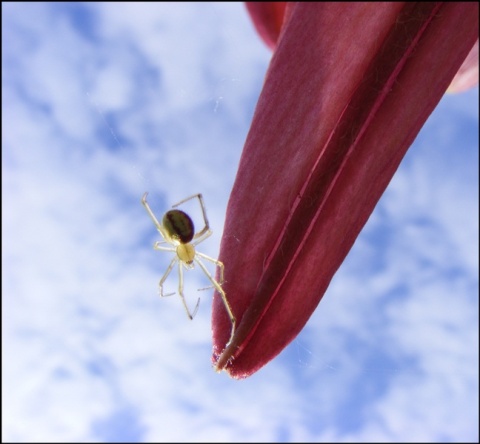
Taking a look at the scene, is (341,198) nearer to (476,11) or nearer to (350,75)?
(350,75)

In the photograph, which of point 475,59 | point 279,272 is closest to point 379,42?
point 279,272

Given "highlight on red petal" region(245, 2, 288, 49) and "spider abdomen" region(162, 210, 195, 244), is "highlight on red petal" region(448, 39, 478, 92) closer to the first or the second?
"highlight on red petal" region(245, 2, 288, 49)

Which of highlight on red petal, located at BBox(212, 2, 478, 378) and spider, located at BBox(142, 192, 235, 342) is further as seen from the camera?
spider, located at BBox(142, 192, 235, 342)

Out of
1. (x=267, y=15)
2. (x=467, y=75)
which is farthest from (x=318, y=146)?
(x=467, y=75)

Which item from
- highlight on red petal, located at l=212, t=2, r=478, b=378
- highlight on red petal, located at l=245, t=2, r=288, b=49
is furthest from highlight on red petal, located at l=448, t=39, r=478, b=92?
highlight on red petal, located at l=212, t=2, r=478, b=378

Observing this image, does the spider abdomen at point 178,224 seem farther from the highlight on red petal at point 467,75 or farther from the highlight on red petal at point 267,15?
the highlight on red petal at point 467,75
